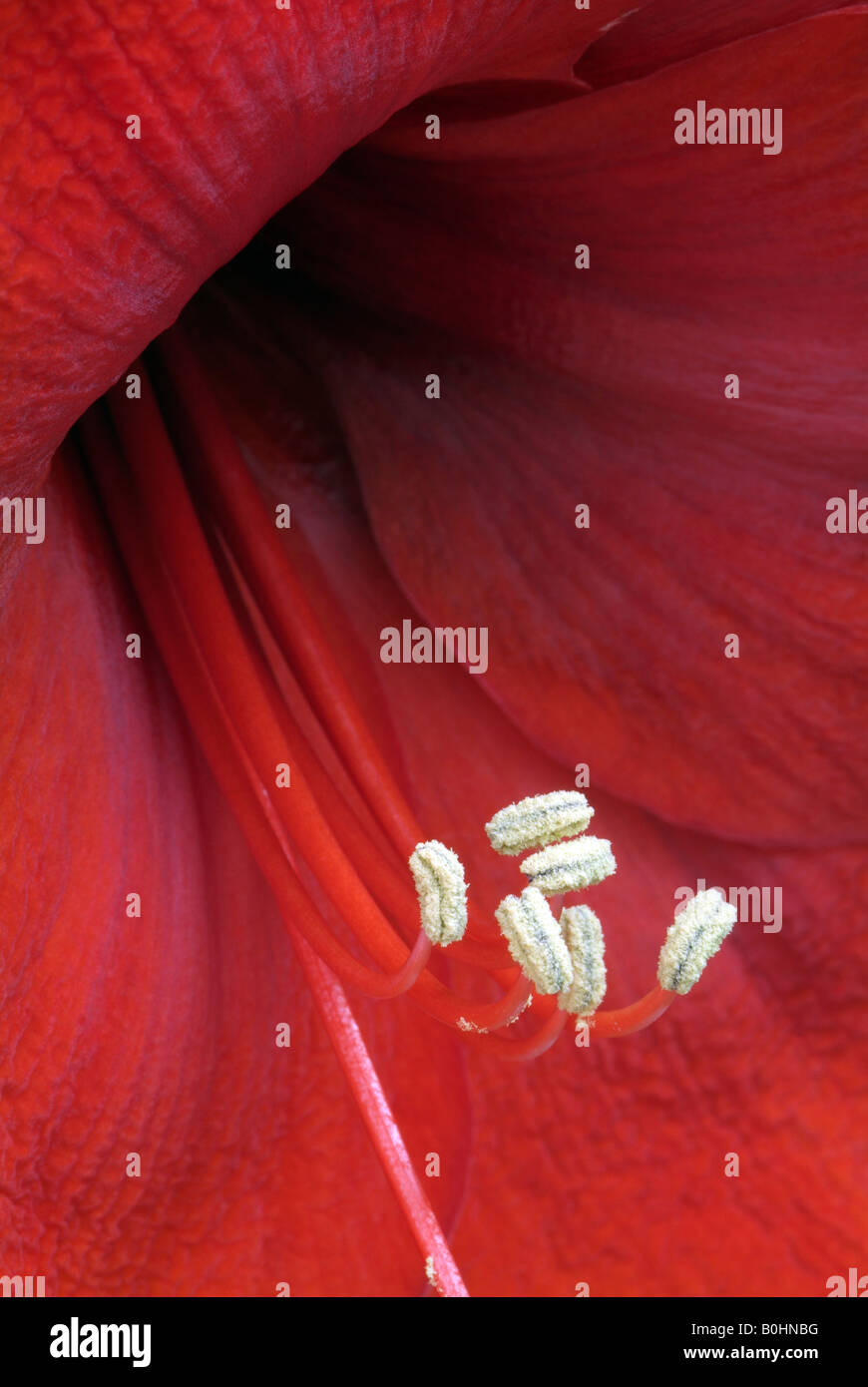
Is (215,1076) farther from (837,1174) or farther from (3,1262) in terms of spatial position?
(837,1174)

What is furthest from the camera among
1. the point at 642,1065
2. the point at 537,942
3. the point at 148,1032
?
the point at 642,1065

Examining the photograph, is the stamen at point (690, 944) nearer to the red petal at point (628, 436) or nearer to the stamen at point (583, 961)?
the stamen at point (583, 961)

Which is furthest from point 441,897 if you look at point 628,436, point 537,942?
point 628,436

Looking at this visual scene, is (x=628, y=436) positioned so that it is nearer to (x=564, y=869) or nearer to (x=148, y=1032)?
(x=564, y=869)

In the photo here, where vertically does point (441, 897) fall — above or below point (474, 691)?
below

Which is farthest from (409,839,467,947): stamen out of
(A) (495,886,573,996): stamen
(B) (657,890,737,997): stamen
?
(B) (657,890,737,997): stamen

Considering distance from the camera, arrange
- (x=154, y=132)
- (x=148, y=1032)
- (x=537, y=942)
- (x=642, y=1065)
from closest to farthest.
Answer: (x=154, y=132) < (x=537, y=942) < (x=148, y=1032) < (x=642, y=1065)

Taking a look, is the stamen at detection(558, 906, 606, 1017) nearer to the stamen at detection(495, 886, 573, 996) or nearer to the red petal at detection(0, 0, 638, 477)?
the stamen at detection(495, 886, 573, 996)
